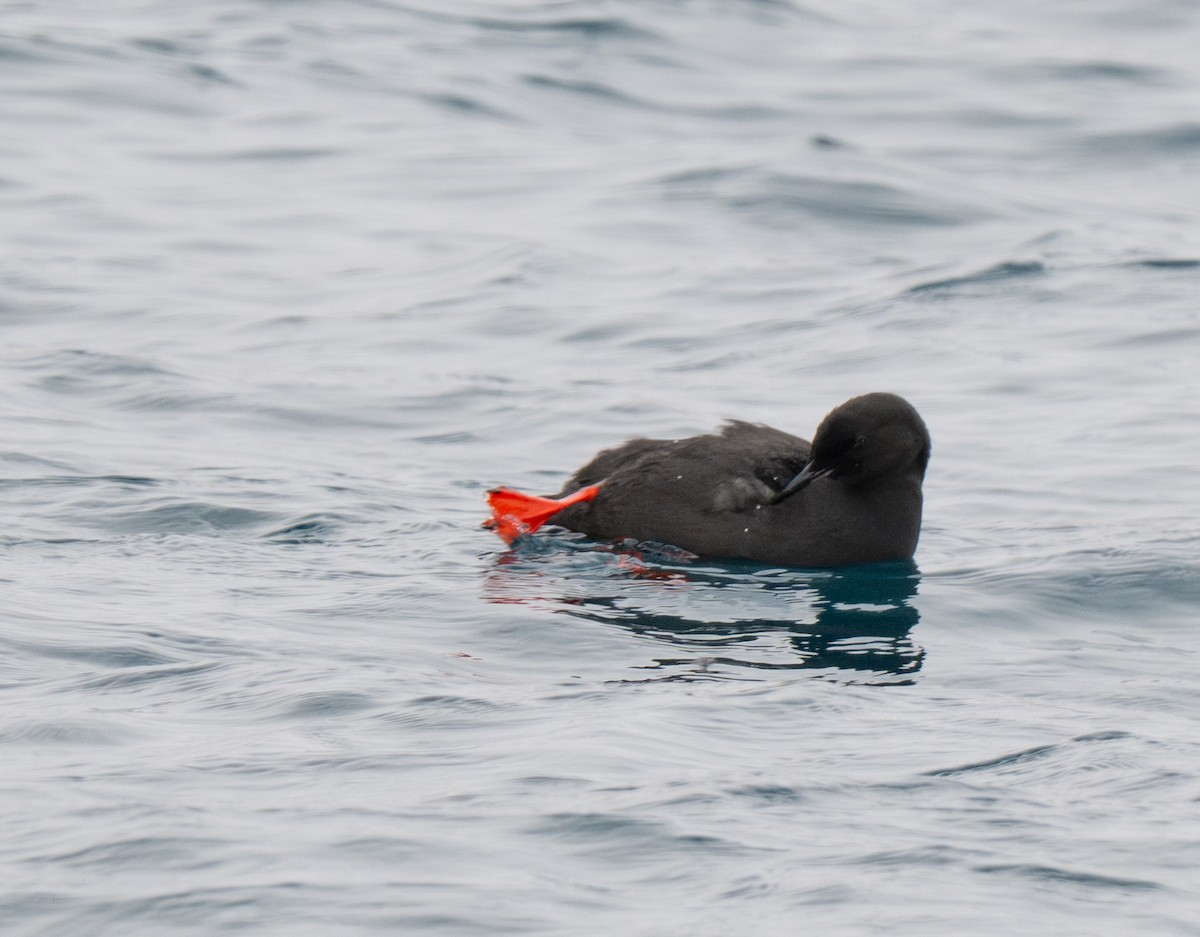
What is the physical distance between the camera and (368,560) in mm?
7695

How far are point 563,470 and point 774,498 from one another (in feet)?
6.66

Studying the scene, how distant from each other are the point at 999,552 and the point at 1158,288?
5.59 metres

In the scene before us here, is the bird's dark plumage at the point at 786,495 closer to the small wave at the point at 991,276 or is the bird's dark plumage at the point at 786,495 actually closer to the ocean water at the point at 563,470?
the ocean water at the point at 563,470

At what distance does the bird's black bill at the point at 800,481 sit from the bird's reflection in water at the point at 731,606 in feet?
0.91

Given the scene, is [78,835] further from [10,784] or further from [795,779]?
[795,779]

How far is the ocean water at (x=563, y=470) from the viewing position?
189 inches

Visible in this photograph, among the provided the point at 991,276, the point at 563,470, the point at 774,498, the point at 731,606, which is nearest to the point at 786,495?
the point at 774,498

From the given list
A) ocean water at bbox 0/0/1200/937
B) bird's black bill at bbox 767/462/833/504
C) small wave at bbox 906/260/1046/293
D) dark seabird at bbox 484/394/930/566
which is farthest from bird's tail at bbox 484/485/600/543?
small wave at bbox 906/260/1046/293

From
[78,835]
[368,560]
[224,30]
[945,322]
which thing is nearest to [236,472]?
[368,560]

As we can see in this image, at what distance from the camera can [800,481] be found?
753cm

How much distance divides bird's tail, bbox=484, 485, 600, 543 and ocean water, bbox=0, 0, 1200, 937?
119 mm

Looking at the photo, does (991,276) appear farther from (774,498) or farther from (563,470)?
(774,498)

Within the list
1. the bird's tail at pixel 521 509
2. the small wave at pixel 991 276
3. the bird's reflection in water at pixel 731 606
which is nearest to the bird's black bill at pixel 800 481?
the bird's reflection in water at pixel 731 606

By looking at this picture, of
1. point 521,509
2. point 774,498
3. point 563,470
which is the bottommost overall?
point 563,470
